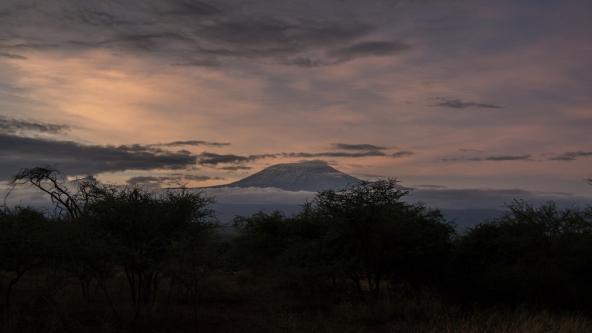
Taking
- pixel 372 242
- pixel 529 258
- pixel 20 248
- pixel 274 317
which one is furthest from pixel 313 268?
pixel 20 248

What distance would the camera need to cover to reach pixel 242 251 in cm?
4478

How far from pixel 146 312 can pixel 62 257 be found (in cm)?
503

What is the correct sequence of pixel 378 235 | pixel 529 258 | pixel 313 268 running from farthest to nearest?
pixel 313 268
pixel 378 235
pixel 529 258

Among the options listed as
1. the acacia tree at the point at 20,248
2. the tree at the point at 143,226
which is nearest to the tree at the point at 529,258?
the tree at the point at 143,226

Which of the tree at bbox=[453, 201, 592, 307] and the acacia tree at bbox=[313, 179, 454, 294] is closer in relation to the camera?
the tree at bbox=[453, 201, 592, 307]

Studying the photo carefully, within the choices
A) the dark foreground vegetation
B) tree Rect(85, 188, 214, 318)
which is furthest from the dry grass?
tree Rect(85, 188, 214, 318)

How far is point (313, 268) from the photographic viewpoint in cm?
3128

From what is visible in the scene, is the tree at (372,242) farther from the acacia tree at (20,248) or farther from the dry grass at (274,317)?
the acacia tree at (20,248)

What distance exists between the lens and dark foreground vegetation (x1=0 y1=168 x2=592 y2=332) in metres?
19.9

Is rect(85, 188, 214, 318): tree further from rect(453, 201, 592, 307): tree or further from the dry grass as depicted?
rect(453, 201, 592, 307): tree

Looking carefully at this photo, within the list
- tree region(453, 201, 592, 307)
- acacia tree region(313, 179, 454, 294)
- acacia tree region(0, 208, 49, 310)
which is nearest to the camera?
acacia tree region(0, 208, 49, 310)

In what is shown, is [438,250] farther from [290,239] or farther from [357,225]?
[290,239]

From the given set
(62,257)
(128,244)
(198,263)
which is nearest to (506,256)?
(198,263)

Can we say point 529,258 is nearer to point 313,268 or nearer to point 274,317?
point 313,268
